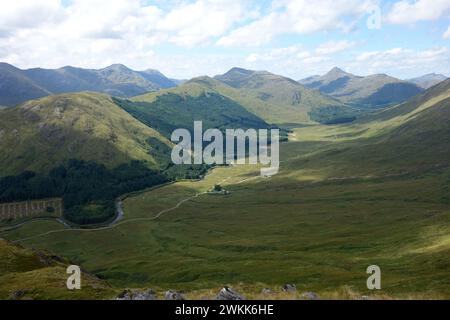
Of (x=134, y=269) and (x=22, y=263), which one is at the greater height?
(x=22, y=263)

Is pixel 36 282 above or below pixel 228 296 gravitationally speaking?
below

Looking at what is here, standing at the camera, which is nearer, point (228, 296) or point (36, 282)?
point (228, 296)

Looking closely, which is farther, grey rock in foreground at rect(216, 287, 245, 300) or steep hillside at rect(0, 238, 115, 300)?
steep hillside at rect(0, 238, 115, 300)

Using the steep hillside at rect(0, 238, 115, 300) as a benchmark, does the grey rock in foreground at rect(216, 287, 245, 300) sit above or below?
above

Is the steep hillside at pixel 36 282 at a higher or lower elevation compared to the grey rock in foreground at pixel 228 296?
lower
